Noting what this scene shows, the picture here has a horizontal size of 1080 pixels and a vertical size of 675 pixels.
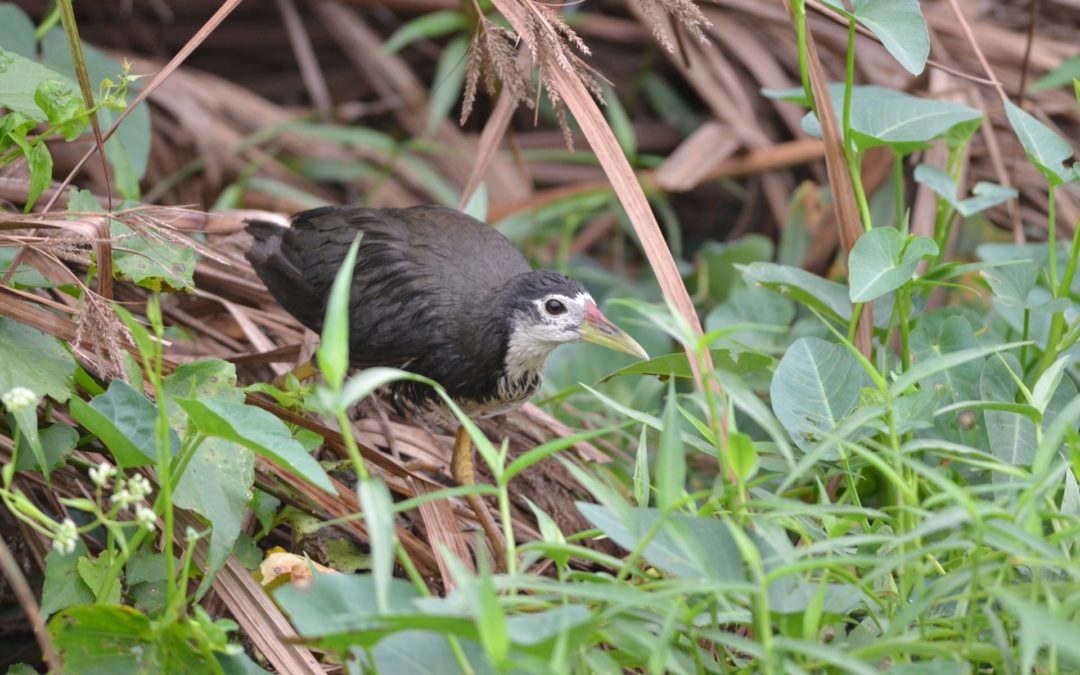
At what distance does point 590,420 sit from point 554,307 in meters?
0.62

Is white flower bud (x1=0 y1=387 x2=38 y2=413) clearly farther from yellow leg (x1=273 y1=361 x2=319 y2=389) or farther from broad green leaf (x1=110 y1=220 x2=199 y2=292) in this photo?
yellow leg (x1=273 y1=361 x2=319 y2=389)

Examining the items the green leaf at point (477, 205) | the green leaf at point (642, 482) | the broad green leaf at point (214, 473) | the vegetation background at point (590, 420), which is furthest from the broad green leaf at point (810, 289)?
the broad green leaf at point (214, 473)

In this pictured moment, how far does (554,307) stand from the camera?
9.76 ft

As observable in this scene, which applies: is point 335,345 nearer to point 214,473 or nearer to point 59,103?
point 214,473

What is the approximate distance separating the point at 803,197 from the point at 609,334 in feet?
5.96

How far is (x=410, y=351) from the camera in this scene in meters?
3.02

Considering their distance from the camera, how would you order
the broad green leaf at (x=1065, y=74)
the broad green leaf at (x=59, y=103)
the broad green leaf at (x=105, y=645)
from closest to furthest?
1. the broad green leaf at (x=105, y=645)
2. the broad green leaf at (x=59, y=103)
3. the broad green leaf at (x=1065, y=74)

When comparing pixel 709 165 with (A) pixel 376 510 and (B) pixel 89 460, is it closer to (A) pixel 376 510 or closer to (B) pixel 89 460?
(B) pixel 89 460

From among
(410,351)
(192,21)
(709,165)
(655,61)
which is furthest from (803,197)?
(192,21)

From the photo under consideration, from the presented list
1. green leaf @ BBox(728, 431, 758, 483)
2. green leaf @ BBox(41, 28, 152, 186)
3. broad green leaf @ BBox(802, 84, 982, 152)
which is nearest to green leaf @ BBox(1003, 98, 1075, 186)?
broad green leaf @ BBox(802, 84, 982, 152)

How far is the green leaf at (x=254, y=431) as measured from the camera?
5.89 ft

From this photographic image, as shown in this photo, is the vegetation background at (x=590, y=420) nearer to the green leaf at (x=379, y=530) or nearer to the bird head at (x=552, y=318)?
the green leaf at (x=379, y=530)

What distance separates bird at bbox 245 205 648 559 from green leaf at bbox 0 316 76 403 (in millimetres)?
861

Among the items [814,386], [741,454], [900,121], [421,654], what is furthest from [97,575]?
[900,121]
